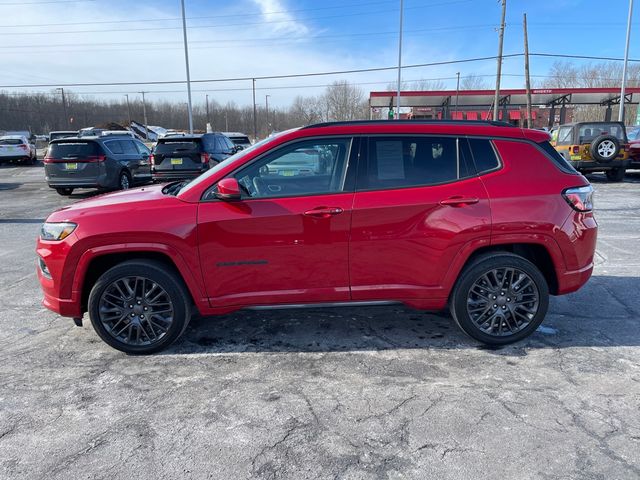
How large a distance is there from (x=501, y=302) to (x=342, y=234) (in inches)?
58.9

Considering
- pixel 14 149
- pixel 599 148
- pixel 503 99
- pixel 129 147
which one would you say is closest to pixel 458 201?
pixel 129 147

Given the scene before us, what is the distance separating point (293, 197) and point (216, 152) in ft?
34.8

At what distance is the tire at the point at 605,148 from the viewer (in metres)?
14.4

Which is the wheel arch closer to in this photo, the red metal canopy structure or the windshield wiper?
the windshield wiper

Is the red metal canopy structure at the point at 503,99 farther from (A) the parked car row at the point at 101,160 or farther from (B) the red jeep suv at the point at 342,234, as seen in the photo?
(B) the red jeep suv at the point at 342,234

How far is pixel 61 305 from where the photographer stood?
3.73m

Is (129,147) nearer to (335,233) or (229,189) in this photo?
(229,189)

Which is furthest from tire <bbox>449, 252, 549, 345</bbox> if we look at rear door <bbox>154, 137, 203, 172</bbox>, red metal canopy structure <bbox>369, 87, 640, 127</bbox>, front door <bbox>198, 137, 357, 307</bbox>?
red metal canopy structure <bbox>369, 87, 640, 127</bbox>

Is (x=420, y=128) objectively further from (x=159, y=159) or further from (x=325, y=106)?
(x=325, y=106)

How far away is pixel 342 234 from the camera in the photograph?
362 centimetres

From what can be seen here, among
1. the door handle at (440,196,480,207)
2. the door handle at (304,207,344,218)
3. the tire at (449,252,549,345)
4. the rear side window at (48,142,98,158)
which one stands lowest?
the tire at (449,252,549,345)

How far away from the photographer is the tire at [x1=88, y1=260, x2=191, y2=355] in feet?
12.0

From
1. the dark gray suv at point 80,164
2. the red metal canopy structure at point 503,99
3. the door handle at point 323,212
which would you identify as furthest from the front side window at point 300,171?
the red metal canopy structure at point 503,99

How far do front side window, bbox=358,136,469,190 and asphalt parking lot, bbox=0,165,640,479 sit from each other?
1406mm
